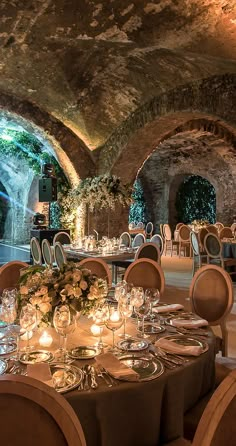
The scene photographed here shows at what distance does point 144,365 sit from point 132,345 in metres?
0.24

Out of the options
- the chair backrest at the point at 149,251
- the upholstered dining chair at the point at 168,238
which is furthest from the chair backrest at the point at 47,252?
the upholstered dining chair at the point at 168,238

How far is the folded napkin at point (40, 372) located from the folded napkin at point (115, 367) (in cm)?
25

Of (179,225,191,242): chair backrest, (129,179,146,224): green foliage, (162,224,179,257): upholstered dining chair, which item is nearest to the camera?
(179,225,191,242): chair backrest

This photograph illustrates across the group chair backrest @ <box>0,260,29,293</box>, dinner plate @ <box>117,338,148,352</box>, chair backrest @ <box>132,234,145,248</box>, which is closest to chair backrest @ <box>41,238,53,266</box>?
chair backrest @ <box>132,234,145,248</box>

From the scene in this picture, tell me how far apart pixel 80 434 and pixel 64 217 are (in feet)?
27.8

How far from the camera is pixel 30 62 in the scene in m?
6.59

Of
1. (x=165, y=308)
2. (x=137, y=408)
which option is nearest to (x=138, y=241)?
(x=165, y=308)

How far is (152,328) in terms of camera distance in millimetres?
2287

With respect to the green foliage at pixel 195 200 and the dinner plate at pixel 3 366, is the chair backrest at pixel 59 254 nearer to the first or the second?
the dinner plate at pixel 3 366

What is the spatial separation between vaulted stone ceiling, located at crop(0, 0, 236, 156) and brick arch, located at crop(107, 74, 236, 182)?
0.56 feet

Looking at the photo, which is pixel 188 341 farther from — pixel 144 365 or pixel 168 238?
pixel 168 238

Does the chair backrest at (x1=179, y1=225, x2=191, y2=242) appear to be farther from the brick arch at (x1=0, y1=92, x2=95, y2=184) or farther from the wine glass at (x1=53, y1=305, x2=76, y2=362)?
the wine glass at (x1=53, y1=305, x2=76, y2=362)

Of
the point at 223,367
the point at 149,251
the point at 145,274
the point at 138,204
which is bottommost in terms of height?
the point at 223,367

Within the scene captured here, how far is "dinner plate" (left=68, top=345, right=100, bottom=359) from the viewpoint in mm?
1839
